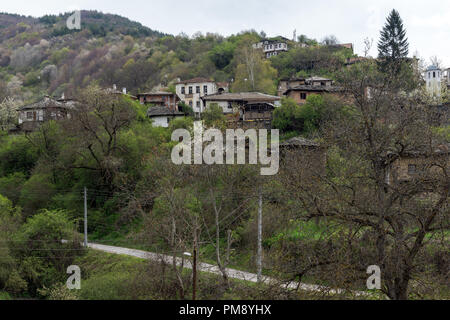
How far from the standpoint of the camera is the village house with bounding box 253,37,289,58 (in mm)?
79262

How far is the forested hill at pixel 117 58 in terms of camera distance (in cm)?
6538

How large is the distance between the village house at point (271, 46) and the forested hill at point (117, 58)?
267cm

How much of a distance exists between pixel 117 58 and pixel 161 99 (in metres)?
55.2

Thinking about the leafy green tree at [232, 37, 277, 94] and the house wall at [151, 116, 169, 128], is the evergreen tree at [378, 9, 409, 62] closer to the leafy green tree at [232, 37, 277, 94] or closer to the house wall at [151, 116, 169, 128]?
the leafy green tree at [232, 37, 277, 94]

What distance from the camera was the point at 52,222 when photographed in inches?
958

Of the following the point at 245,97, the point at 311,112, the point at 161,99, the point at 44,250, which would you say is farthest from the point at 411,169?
the point at 161,99

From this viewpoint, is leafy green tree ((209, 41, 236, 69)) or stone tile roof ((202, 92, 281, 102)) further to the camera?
leafy green tree ((209, 41, 236, 69))

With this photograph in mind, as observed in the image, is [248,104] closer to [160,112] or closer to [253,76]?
[160,112]

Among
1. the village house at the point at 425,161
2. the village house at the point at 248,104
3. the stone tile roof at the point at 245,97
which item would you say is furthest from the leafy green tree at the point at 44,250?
the stone tile roof at the point at 245,97

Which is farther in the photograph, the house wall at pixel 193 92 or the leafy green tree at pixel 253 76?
the house wall at pixel 193 92

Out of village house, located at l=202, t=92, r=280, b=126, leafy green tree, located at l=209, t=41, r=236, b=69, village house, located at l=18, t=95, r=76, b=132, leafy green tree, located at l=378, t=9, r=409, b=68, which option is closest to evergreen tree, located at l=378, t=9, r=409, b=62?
leafy green tree, located at l=378, t=9, r=409, b=68

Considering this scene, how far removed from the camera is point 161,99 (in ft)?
177

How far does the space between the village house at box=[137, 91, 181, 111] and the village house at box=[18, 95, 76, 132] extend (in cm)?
936

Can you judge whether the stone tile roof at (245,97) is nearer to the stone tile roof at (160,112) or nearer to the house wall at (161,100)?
the stone tile roof at (160,112)
